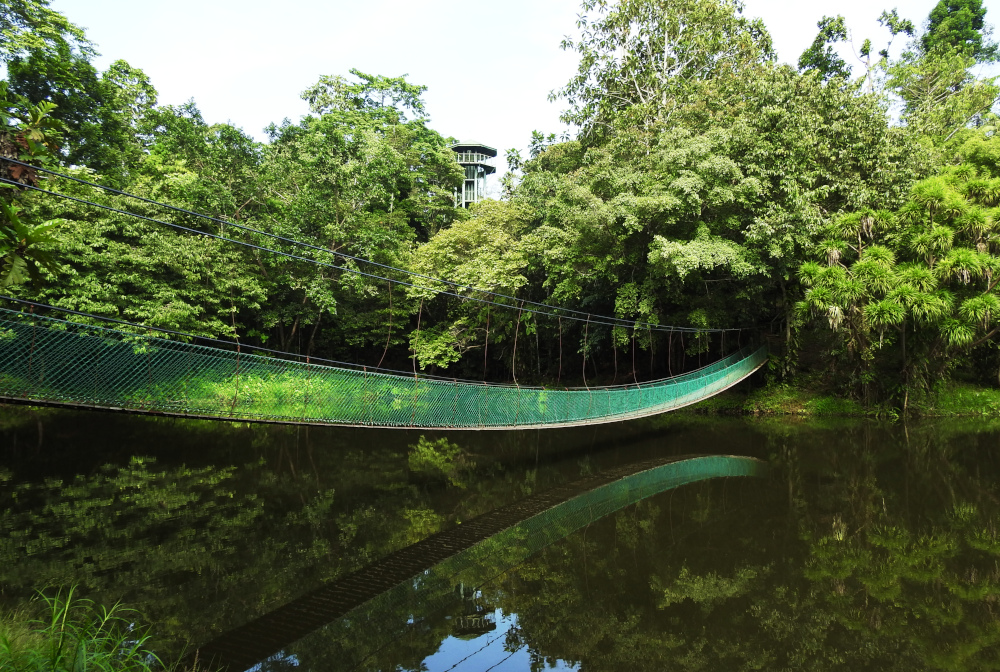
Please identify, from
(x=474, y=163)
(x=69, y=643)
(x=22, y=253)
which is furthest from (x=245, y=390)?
(x=474, y=163)

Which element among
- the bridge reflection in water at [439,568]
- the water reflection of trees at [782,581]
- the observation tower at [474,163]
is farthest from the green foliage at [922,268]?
the observation tower at [474,163]

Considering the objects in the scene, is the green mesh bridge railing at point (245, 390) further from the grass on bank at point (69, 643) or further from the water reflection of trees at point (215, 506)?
the grass on bank at point (69, 643)

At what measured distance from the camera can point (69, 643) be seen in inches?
110

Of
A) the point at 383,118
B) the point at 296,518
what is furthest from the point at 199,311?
the point at 383,118

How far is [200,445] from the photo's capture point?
9398mm

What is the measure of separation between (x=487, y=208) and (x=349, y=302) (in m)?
3.72

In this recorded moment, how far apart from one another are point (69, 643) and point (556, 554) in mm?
3170

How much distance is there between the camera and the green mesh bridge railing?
432 centimetres

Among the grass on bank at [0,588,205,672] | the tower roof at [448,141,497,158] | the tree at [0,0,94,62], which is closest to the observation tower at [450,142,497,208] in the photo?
the tower roof at [448,141,497,158]

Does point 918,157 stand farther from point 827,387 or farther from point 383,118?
point 383,118

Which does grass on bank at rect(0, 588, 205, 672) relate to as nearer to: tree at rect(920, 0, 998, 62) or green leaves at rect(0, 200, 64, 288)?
green leaves at rect(0, 200, 64, 288)

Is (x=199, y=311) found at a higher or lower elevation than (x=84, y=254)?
lower

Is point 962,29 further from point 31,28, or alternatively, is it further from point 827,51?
point 31,28

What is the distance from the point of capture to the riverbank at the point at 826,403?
10727 millimetres
